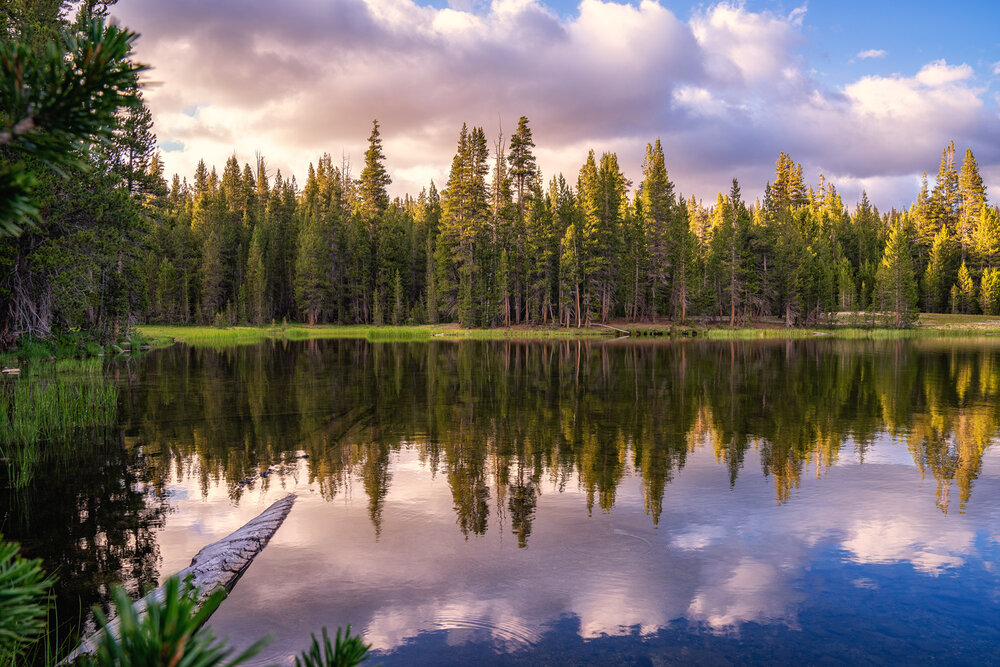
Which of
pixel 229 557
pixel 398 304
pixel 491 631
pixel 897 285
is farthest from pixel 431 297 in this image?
pixel 491 631

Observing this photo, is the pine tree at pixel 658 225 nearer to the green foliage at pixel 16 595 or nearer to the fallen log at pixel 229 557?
the fallen log at pixel 229 557

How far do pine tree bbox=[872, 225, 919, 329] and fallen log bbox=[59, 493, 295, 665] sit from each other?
96.5m

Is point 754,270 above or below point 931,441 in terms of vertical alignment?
above

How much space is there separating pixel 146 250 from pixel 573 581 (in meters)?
39.9

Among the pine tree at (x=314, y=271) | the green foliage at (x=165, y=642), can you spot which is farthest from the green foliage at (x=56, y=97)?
the pine tree at (x=314, y=271)

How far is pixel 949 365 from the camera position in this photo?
116 feet

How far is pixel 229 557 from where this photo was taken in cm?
805

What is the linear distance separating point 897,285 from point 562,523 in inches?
3695

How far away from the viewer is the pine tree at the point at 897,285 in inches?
3415

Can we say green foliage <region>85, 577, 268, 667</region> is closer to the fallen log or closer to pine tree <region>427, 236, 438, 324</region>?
the fallen log

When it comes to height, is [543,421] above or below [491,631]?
above

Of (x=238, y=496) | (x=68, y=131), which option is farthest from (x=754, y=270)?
(x=68, y=131)

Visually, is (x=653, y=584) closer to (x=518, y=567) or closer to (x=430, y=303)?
(x=518, y=567)

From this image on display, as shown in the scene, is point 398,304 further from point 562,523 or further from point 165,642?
point 165,642
